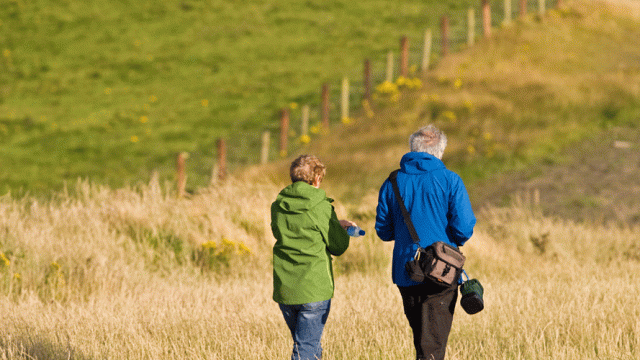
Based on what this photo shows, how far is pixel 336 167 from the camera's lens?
54.1 ft

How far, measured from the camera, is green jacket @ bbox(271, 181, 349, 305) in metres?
4.16

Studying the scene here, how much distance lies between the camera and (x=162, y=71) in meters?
26.2

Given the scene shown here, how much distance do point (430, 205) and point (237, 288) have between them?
12.9 ft

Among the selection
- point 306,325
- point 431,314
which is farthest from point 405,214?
point 306,325

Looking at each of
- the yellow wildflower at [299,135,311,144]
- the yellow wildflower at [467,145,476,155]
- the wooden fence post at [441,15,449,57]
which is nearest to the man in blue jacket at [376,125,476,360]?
the yellow wildflower at [467,145,476,155]

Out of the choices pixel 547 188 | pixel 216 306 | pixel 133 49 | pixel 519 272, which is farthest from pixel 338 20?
pixel 216 306

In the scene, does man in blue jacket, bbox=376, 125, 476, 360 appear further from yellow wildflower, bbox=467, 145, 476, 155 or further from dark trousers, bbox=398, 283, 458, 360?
yellow wildflower, bbox=467, 145, 476, 155

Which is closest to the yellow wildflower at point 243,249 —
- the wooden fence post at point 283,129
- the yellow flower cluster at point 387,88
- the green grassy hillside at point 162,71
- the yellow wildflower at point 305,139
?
the green grassy hillside at point 162,71

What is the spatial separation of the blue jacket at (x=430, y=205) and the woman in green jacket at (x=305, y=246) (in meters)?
0.40

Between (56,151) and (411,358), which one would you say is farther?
(56,151)

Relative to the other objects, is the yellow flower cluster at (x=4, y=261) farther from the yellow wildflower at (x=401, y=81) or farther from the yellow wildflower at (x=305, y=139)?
the yellow wildflower at (x=401, y=81)

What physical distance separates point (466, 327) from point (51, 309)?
3750 millimetres

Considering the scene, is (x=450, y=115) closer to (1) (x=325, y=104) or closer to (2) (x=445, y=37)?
(1) (x=325, y=104)

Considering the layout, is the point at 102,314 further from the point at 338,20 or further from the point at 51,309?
the point at 338,20
